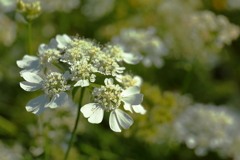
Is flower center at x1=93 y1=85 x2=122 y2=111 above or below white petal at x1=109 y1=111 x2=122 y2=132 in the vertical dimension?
above

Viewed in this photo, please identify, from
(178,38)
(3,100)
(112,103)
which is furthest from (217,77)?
(112,103)

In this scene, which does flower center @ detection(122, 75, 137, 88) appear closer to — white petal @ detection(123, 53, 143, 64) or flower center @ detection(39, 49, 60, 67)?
white petal @ detection(123, 53, 143, 64)

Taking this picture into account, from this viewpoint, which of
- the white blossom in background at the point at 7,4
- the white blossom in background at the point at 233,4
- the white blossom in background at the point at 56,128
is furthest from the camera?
the white blossom in background at the point at 233,4

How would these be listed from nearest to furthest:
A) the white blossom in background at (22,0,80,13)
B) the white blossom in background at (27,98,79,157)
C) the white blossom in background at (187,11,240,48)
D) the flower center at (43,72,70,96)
A: the flower center at (43,72,70,96) → the white blossom in background at (27,98,79,157) → the white blossom in background at (187,11,240,48) → the white blossom in background at (22,0,80,13)

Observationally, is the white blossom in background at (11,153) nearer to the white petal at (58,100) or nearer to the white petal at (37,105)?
the white petal at (37,105)

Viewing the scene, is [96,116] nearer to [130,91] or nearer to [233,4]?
[130,91]

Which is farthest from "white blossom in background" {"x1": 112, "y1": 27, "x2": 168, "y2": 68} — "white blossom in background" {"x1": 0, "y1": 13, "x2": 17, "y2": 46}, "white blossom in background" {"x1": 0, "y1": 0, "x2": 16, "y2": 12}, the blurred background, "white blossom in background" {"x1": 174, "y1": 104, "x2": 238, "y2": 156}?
"white blossom in background" {"x1": 0, "y1": 0, "x2": 16, "y2": 12}

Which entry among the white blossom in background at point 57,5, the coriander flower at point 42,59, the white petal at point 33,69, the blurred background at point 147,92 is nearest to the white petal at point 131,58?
the coriander flower at point 42,59
